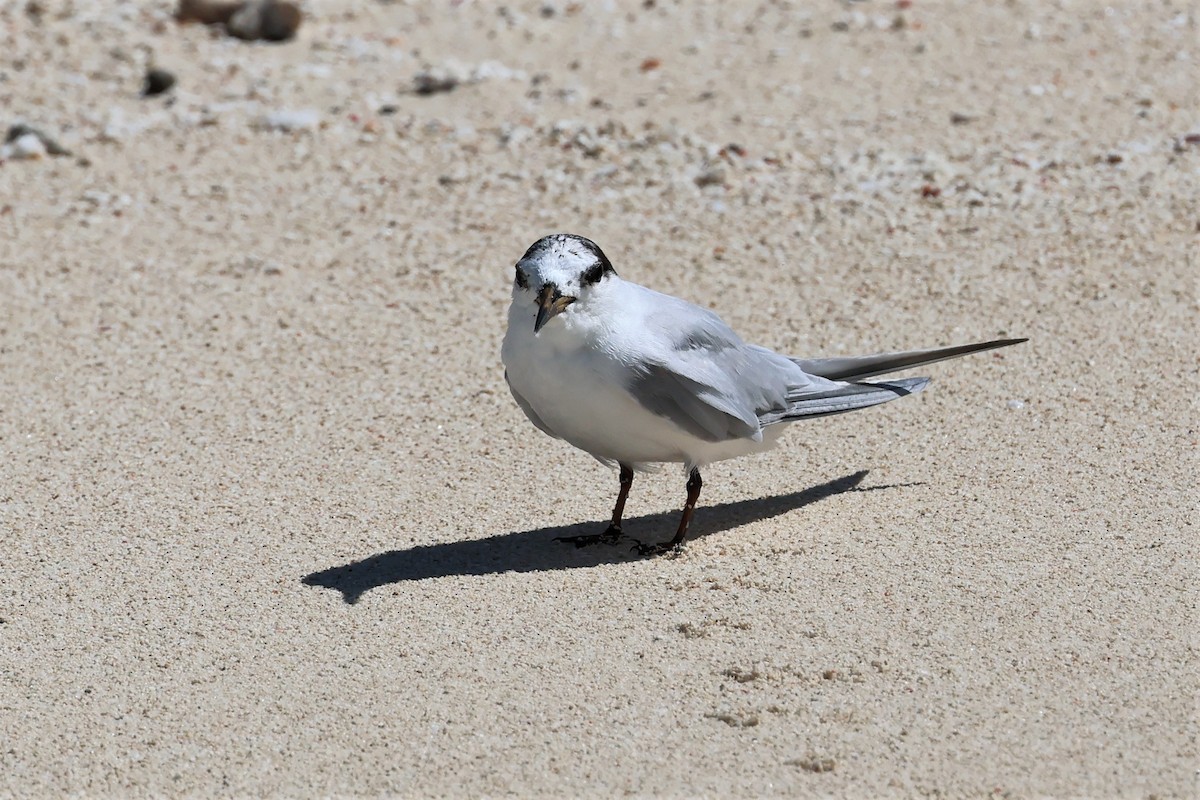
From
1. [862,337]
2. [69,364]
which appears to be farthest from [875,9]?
[69,364]

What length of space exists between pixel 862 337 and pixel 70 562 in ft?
10.9

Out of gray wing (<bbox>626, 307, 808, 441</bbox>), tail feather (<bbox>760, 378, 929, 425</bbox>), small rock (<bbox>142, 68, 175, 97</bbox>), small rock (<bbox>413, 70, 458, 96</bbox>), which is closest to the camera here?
gray wing (<bbox>626, 307, 808, 441</bbox>)

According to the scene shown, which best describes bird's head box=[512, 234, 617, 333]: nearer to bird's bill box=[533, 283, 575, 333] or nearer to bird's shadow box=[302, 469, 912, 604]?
bird's bill box=[533, 283, 575, 333]

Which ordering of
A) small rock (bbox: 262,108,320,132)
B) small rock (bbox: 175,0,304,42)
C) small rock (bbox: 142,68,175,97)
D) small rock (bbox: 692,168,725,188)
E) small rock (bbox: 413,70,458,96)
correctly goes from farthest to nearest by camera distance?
small rock (bbox: 175,0,304,42) → small rock (bbox: 142,68,175,97) → small rock (bbox: 413,70,458,96) → small rock (bbox: 262,108,320,132) → small rock (bbox: 692,168,725,188)

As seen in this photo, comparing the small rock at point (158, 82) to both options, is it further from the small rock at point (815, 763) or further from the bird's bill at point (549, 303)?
the small rock at point (815, 763)

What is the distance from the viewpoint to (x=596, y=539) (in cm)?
484

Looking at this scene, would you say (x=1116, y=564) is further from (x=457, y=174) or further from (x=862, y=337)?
(x=457, y=174)

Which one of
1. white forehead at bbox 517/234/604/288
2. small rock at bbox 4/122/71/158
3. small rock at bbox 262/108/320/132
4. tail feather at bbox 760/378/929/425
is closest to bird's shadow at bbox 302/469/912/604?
tail feather at bbox 760/378/929/425

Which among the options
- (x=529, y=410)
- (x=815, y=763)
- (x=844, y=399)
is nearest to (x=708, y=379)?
(x=529, y=410)

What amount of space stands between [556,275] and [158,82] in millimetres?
5656

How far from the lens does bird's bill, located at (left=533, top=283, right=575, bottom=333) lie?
429 centimetres

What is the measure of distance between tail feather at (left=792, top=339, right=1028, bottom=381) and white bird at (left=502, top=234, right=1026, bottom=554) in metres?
0.19

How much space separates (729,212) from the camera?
7430 mm

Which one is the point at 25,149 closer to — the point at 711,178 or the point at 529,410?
the point at 711,178
